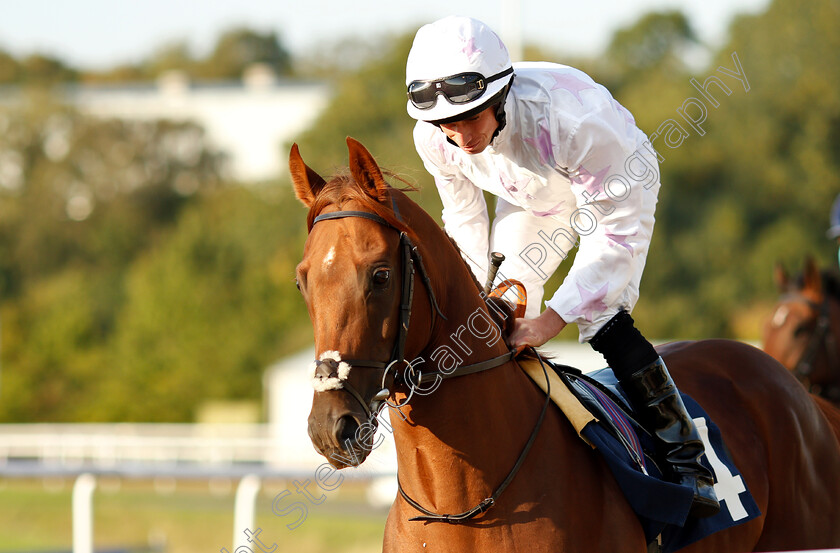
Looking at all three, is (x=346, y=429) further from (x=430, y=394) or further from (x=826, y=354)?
(x=826, y=354)

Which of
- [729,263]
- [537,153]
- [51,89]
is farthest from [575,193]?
[51,89]

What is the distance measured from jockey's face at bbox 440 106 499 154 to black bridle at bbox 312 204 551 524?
0.52 m

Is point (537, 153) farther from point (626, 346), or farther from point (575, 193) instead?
point (626, 346)

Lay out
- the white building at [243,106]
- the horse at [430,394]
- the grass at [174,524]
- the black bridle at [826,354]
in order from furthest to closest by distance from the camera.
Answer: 1. the white building at [243,106]
2. the grass at [174,524]
3. the black bridle at [826,354]
4. the horse at [430,394]

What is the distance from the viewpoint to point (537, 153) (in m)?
3.46

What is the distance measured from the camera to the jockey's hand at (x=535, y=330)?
317 centimetres

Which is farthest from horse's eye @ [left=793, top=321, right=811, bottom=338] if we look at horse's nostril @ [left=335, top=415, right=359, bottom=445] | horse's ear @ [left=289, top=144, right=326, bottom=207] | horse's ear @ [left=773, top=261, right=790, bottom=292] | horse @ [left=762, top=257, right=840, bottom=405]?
horse's nostril @ [left=335, top=415, right=359, bottom=445]

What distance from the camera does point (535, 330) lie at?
3.19 meters

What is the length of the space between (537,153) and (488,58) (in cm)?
44

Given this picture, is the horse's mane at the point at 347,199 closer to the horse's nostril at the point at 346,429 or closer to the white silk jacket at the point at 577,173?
the horse's nostril at the point at 346,429

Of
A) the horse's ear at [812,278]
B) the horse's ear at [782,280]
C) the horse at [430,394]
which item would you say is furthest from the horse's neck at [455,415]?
the horse's ear at [782,280]

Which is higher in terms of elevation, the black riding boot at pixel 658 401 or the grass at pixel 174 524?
the grass at pixel 174 524

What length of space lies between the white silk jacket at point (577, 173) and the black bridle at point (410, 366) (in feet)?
1.33

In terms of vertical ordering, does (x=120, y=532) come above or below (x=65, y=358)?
below
